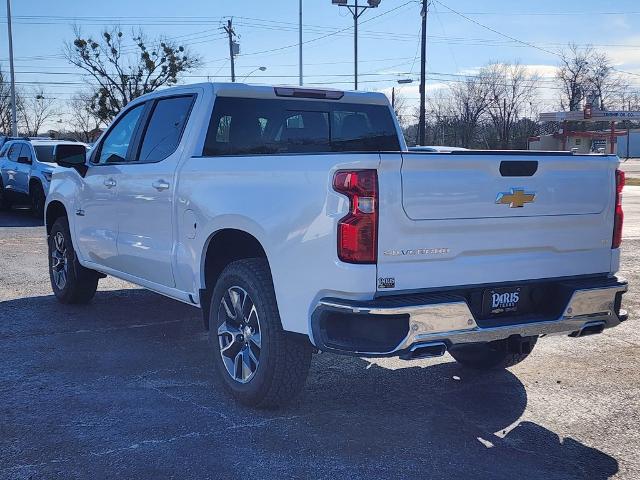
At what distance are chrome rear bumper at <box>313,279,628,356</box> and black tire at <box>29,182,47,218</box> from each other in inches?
568

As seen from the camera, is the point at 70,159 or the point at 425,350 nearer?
the point at 425,350

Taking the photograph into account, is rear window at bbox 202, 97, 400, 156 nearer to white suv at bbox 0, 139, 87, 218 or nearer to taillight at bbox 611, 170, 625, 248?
taillight at bbox 611, 170, 625, 248

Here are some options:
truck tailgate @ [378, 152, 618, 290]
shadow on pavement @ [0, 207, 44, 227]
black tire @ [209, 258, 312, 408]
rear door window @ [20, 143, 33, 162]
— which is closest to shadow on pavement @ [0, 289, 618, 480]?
black tire @ [209, 258, 312, 408]

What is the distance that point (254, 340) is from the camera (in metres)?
4.40

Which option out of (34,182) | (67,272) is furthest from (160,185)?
(34,182)

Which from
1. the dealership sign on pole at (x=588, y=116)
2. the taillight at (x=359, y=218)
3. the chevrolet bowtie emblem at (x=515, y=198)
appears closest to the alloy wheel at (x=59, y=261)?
the taillight at (x=359, y=218)

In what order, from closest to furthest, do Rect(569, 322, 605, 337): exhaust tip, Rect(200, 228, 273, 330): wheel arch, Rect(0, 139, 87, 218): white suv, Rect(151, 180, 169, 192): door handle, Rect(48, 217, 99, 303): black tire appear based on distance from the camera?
Rect(569, 322, 605, 337): exhaust tip → Rect(200, 228, 273, 330): wheel arch → Rect(151, 180, 169, 192): door handle → Rect(48, 217, 99, 303): black tire → Rect(0, 139, 87, 218): white suv

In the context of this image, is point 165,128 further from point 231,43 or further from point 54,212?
point 231,43

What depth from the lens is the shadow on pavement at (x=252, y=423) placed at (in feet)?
12.1

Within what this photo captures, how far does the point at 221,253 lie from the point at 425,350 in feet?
5.82

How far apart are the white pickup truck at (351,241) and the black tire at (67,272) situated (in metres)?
1.71

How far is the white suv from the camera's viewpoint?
16547mm

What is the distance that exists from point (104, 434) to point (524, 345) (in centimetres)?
263

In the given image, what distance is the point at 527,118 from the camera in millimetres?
82875
